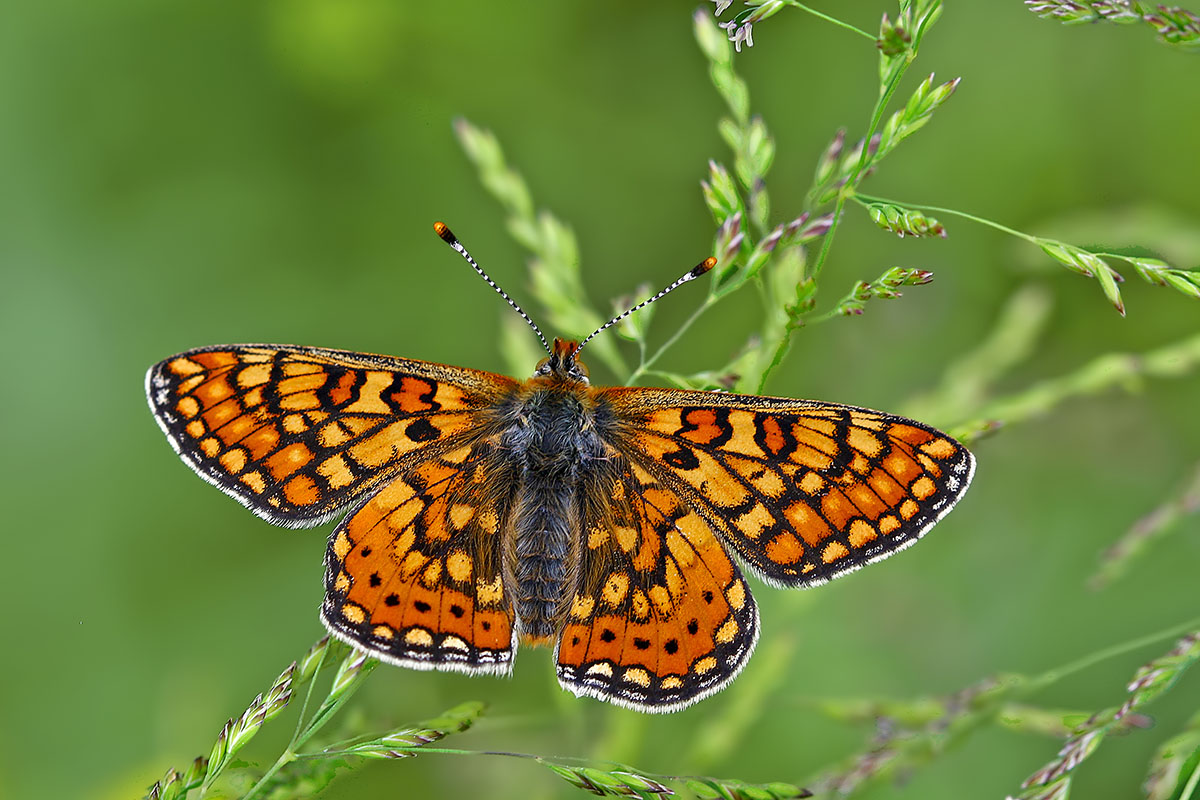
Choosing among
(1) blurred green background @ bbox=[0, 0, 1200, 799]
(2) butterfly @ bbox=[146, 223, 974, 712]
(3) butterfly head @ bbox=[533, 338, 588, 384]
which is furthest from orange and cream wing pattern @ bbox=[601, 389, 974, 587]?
(1) blurred green background @ bbox=[0, 0, 1200, 799]

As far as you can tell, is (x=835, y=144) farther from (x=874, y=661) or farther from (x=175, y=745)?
(x=175, y=745)

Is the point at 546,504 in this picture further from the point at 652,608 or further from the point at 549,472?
the point at 652,608

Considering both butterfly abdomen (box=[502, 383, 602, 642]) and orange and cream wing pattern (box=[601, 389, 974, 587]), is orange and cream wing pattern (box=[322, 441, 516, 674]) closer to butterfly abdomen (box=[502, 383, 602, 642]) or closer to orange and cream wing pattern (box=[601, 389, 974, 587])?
butterfly abdomen (box=[502, 383, 602, 642])

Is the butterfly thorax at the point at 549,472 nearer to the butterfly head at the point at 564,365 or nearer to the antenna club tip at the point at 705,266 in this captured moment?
the butterfly head at the point at 564,365

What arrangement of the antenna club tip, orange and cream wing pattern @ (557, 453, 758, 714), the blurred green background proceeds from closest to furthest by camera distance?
the antenna club tip
orange and cream wing pattern @ (557, 453, 758, 714)
the blurred green background

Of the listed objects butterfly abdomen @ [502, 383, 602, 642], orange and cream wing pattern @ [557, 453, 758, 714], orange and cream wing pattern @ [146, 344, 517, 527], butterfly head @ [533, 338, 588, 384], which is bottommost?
orange and cream wing pattern @ [557, 453, 758, 714]

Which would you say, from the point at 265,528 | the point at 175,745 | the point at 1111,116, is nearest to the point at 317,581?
the point at 265,528

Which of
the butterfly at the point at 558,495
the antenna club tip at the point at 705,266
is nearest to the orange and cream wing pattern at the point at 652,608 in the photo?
the butterfly at the point at 558,495

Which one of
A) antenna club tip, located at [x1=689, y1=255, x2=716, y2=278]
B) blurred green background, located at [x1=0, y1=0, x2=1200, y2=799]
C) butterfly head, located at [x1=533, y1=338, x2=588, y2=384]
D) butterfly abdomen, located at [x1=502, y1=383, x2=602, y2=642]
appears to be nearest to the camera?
antenna club tip, located at [x1=689, y1=255, x2=716, y2=278]
